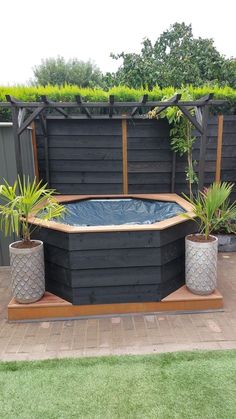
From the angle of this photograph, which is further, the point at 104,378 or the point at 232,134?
the point at 232,134

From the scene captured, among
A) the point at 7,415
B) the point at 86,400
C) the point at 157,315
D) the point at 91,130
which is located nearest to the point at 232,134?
the point at 91,130

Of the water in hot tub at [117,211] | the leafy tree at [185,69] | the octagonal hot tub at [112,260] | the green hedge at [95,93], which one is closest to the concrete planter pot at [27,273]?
the octagonal hot tub at [112,260]

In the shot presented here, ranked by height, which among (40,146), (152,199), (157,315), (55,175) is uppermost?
(40,146)

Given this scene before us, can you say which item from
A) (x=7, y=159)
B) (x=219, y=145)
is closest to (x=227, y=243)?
(x=219, y=145)

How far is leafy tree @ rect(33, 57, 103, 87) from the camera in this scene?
27.3 metres

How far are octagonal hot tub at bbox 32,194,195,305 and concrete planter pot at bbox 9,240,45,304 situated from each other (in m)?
0.17

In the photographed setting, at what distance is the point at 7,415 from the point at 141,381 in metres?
0.80

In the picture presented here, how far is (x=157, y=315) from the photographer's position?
8.96 ft

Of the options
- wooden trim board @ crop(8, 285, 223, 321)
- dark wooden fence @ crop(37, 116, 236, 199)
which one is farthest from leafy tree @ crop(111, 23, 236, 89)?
wooden trim board @ crop(8, 285, 223, 321)

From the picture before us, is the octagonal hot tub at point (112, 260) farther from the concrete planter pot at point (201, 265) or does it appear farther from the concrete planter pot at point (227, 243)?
the concrete planter pot at point (227, 243)

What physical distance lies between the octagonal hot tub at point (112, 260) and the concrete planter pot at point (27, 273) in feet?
0.55

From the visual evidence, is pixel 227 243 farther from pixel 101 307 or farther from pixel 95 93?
pixel 95 93

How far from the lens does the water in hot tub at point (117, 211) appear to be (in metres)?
3.70

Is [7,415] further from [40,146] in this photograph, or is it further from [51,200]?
[40,146]
